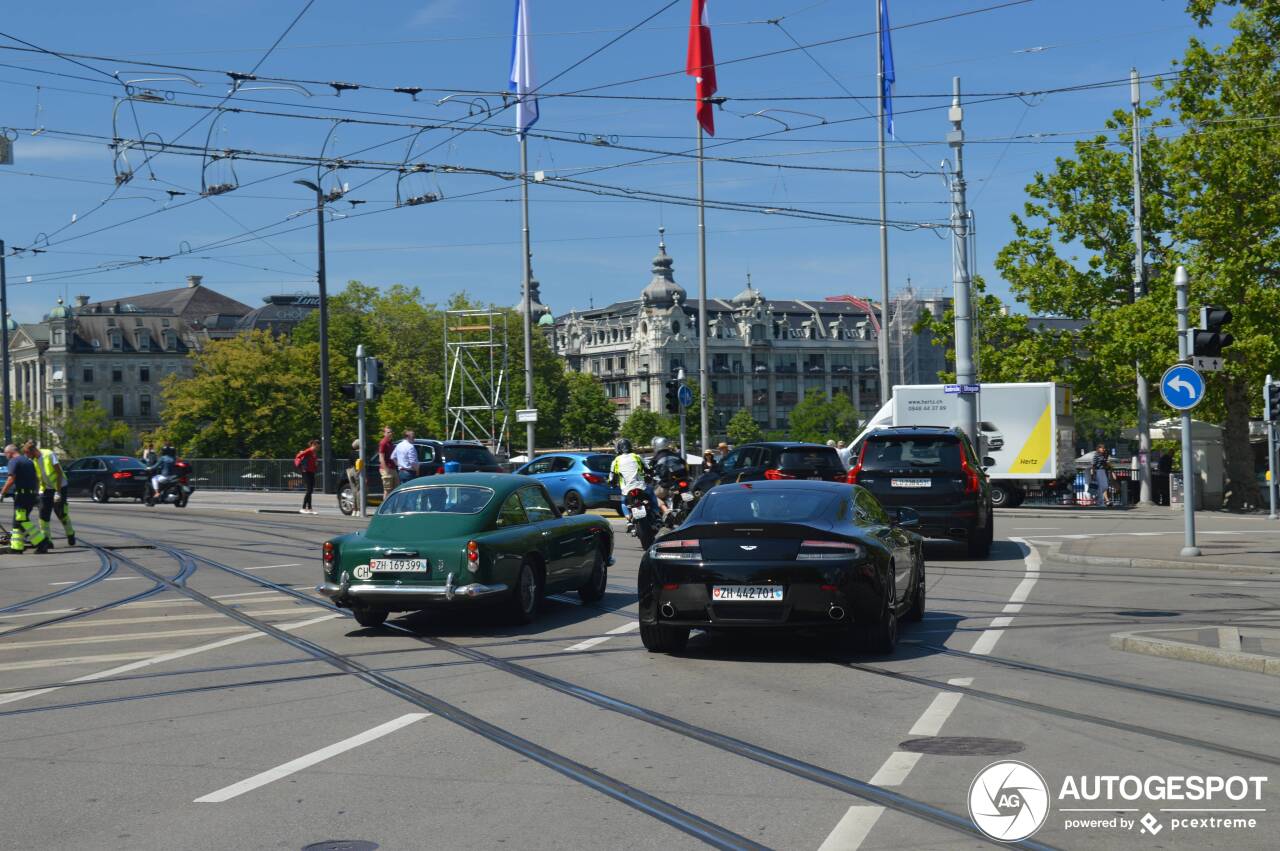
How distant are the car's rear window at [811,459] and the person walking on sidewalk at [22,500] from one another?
12.2 metres

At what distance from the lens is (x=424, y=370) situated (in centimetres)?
11944

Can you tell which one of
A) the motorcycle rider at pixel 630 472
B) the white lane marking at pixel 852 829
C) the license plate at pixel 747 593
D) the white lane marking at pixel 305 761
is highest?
the motorcycle rider at pixel 630 472

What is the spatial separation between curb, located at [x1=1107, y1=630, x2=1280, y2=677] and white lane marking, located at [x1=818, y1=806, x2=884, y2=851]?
5.00 metres

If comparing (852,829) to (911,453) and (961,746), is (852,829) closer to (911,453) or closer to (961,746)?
(961,746)

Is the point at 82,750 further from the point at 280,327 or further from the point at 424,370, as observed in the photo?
the point at 280,327

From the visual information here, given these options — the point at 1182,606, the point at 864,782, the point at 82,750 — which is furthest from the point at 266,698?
the point at 1182,606

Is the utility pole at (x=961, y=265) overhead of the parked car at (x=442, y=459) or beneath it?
overhead

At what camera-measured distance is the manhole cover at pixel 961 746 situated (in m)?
7.57

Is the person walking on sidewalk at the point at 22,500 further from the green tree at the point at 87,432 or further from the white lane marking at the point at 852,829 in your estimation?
the green tree at the point at 87,432

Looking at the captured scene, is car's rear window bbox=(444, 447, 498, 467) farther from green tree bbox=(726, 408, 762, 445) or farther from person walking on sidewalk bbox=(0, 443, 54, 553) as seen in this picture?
green tree bbox=(726, 408, 762, 445)

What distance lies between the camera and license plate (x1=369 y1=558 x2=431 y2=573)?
13078 mm

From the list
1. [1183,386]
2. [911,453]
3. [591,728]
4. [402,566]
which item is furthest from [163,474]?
[591,728]

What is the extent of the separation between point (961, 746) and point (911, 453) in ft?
45.3

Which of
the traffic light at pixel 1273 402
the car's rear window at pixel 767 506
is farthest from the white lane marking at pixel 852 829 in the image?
the traffic light at pixel 1273 402
